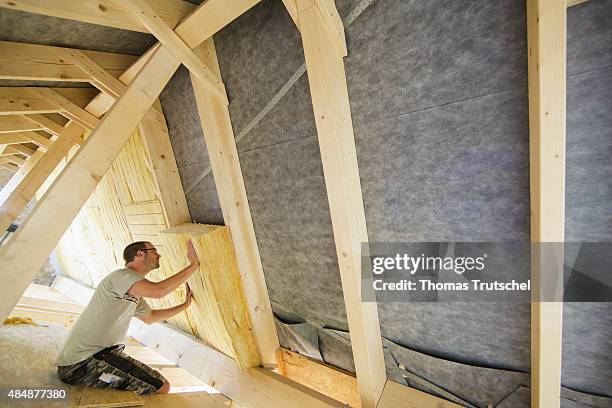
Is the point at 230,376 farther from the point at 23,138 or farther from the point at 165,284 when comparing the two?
the point at 23,138

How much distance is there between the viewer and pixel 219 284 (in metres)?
1.92

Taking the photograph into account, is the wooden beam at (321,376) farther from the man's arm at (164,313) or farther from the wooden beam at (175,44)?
the wooden beam at (175,44)

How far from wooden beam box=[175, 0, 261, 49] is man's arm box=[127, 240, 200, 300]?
1.30 meters

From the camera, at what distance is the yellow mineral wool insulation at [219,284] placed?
1.86 meters

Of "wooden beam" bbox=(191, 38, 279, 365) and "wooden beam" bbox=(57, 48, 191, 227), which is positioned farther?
"wooden beam" bbox=(57, 48, 191, 227)

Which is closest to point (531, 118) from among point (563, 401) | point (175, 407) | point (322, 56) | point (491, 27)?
point (491, 27)

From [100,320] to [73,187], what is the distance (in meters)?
1.26

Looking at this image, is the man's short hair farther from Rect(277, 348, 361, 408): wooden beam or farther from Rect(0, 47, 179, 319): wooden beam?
Rect(277, 348, 361, 408): wooden beam

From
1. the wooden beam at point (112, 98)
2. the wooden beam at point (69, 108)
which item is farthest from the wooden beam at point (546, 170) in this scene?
the wooden beam at point (69, 108)

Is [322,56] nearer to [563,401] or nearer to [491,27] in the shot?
[491,27]

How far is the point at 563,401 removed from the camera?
1.13 m

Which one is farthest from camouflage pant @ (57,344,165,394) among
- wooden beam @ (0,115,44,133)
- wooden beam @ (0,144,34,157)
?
wooden beam @ (0,144,34,157)

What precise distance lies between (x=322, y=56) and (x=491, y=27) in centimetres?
63

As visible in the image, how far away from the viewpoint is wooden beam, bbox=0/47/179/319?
37.2 inches
